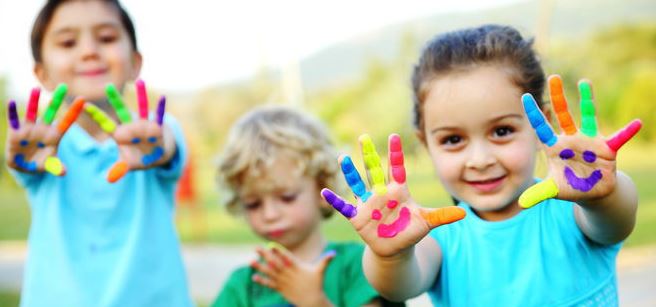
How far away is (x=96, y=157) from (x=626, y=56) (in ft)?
51.1

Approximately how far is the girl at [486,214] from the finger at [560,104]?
8.2 inches

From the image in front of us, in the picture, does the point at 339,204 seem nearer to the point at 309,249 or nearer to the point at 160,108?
the point at 160,108

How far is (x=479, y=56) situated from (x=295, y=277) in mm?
996

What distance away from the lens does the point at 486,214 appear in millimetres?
2105

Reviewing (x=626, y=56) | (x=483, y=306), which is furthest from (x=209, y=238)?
(x=483, y=306)

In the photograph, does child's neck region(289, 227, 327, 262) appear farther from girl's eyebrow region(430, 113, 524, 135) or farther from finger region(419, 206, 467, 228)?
finger region(419, 206, 467, 228)

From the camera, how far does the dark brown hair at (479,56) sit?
80.8 inches

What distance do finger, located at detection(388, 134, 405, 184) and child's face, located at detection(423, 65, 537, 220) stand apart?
0.26 metres

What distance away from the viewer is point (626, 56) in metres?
16.3

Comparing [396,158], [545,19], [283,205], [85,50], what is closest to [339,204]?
[396,158]

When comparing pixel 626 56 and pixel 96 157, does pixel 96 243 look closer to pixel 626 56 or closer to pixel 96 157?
pixel 96 157

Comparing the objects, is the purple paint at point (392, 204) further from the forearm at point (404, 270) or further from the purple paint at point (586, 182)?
the purple paint at point (586, 182)

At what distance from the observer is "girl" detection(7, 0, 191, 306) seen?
2566 mm

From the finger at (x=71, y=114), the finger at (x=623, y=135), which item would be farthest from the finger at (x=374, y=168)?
the finger at (x=71, y=114)
